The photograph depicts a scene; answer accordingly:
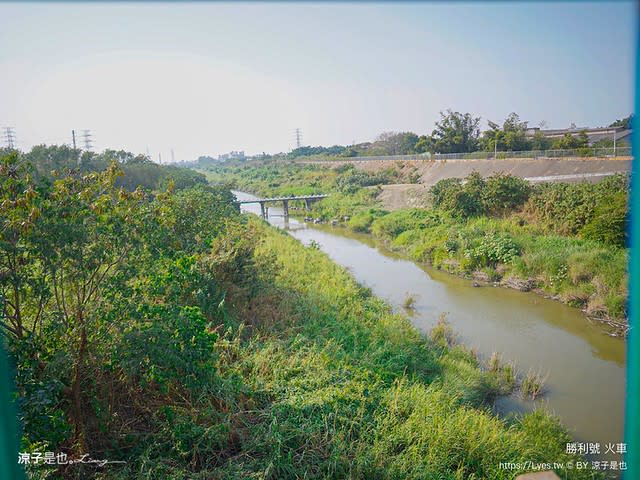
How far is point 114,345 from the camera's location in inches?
171

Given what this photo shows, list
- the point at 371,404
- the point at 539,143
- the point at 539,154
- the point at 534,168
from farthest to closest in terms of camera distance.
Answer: the point at 539,143
the point at 539,154
the point at 534,168
the point at 371,404

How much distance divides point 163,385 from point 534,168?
25.1 metres

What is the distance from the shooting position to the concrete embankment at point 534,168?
20.1 m

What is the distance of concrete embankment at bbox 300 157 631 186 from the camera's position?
791 inches

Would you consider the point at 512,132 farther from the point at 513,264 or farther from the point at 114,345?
the point at 114,345

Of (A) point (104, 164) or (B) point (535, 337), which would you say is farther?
(A) point (104, 164)

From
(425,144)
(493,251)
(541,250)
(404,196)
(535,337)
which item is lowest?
(535,337)

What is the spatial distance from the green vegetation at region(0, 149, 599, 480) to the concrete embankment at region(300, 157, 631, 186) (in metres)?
13.9

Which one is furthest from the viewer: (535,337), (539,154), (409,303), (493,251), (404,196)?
(404,196)

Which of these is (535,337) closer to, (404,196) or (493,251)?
(493,251)

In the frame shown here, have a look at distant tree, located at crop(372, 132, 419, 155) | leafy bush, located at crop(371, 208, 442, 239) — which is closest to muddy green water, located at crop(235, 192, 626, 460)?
leafy bush, located at crop(371, 208, 442, 239)

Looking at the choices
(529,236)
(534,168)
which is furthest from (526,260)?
(534,168)

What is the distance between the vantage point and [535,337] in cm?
1015

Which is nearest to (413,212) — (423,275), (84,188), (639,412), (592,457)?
(423,275)
